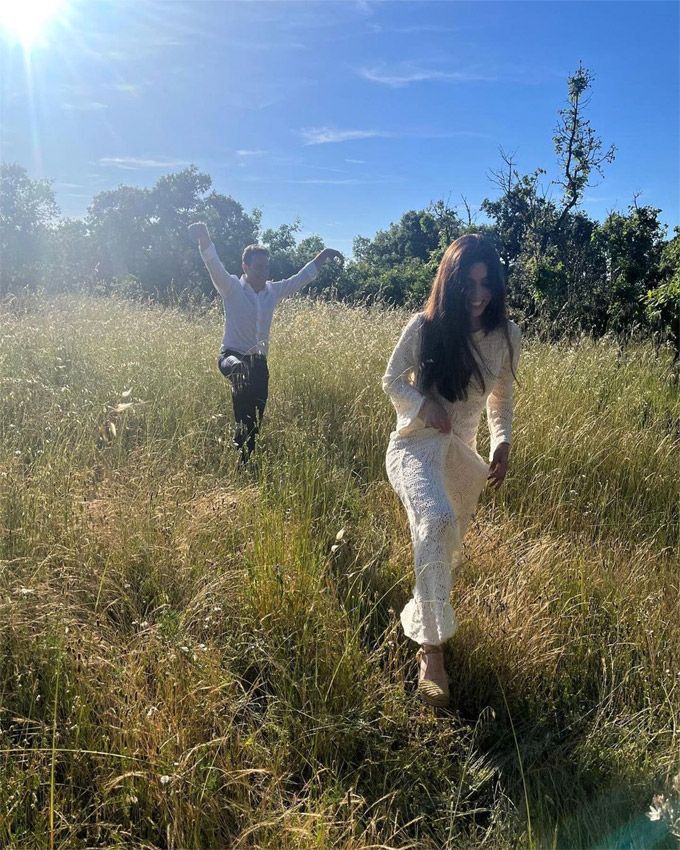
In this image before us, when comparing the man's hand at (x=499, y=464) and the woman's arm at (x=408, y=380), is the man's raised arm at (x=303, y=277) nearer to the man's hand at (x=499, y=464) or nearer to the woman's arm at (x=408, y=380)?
the woman's arm at (x=408, y=380)

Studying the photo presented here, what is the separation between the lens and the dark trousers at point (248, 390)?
12.9 feet

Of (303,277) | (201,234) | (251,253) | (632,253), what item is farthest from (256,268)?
(632,253)

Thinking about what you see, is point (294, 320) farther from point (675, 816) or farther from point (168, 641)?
point (675, 816)

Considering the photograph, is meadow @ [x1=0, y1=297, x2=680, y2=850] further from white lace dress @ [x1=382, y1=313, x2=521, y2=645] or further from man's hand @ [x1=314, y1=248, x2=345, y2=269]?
man's hand @ [x1=314, y1=248, x2=345, y2=269]

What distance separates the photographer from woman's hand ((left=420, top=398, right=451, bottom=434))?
7.38 feet

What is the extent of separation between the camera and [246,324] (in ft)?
13.7

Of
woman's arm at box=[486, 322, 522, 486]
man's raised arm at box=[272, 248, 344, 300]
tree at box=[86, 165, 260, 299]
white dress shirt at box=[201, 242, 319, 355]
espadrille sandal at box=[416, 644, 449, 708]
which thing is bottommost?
espadrille sandal at box=[416, 644, 449, 708]

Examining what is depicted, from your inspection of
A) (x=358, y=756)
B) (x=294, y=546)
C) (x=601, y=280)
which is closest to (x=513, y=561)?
(x=294, y=546)

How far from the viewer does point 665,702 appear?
81.0 inches

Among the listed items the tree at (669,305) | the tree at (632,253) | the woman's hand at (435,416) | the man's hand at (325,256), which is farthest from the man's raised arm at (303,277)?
the tree at (632,253)

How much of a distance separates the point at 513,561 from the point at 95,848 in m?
1.98

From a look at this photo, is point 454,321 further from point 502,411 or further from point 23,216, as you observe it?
point 23,216

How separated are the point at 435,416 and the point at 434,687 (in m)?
0.98

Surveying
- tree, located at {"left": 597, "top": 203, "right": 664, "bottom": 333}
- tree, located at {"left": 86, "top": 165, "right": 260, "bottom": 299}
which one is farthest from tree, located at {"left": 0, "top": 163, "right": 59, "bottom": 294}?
tree, located at {"left": 597, "top": 203, "right": 664, "bottom": 333}
